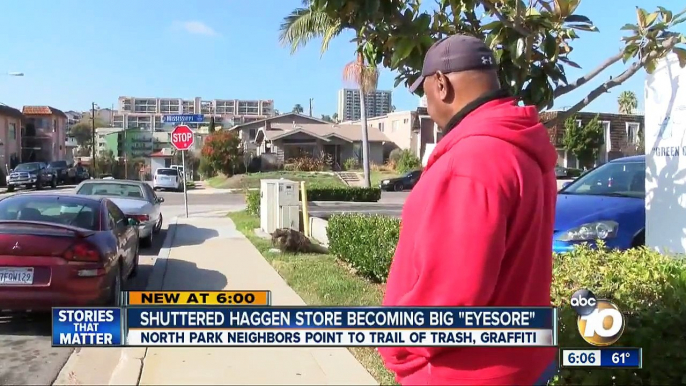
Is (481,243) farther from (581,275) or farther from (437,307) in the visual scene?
(581,275)

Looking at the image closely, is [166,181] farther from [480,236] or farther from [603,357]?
[480,236]

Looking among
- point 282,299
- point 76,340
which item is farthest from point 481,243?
point 282,299

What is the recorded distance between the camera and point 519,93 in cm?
421

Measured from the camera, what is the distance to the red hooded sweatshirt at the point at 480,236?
1835 millimetres

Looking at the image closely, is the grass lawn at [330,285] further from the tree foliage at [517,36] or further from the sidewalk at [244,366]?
the tree foliage at [517,36]

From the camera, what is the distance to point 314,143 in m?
54.2

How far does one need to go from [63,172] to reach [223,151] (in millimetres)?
11088

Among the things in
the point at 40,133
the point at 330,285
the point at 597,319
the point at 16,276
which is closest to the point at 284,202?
the point at 330,285

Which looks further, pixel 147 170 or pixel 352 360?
pixel 147 170

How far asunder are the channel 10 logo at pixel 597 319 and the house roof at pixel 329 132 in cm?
5032

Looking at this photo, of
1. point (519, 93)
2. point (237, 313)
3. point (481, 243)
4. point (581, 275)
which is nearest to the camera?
point (481, 243)

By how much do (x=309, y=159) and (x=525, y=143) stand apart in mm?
48925

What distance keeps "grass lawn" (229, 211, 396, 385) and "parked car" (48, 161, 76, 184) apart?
37.4 meters

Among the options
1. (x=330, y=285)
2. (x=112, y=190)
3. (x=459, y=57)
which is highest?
(x=459, y=57)
